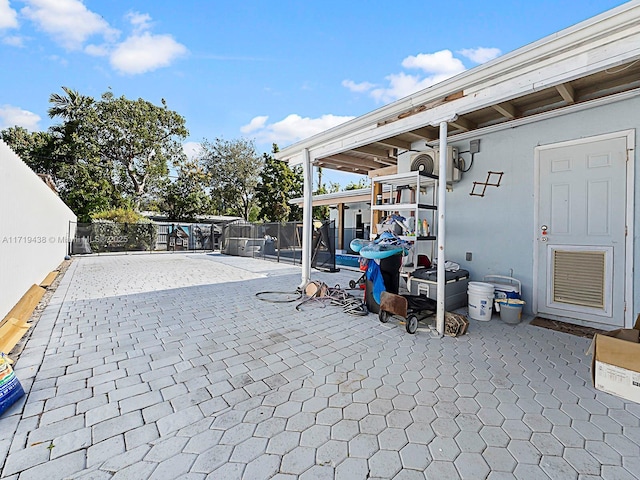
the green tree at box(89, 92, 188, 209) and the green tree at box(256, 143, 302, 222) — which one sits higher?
the green tree at box(89, 92, 188, 209)

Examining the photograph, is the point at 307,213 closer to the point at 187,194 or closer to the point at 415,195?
the point at 415,195

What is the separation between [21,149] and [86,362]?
2442cm

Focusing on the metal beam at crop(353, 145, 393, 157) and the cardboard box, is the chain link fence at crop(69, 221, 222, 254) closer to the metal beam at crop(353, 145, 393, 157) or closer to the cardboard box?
the metal beam at crop(353, 145, 393, 157)

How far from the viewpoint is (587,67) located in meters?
2.09

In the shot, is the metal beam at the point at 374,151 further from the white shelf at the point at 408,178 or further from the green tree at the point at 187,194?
the green tree at the point at 187,194

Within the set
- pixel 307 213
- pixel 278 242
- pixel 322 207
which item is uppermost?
pixel 322 207

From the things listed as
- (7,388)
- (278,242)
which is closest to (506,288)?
(7,388)

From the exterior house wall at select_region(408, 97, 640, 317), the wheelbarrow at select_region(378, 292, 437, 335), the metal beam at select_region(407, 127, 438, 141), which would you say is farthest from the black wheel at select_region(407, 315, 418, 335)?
the metal beam at select_region(407, 127, 438, 141)

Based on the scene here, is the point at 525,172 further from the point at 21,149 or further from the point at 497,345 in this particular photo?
the point at 21,149

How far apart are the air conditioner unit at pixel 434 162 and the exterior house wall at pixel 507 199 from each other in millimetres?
193

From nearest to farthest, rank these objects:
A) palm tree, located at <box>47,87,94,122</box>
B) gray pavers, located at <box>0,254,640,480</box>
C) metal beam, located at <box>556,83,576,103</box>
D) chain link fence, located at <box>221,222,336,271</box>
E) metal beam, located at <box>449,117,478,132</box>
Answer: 1. gray pavers, located at <box>0,254,640,480</box>
2. metal beam, located at <box>556,83,576,103</box>
3. metal beam, located at <box>449,117,478,132</box>
4. chain link fence, located at <box>221,222,336,271</box>
5. palm tree, located at <box>47,87,94,122</box>

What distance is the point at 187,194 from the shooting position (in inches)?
764

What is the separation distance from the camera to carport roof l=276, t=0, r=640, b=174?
1.98 metres

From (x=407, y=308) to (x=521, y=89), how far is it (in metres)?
2.38
